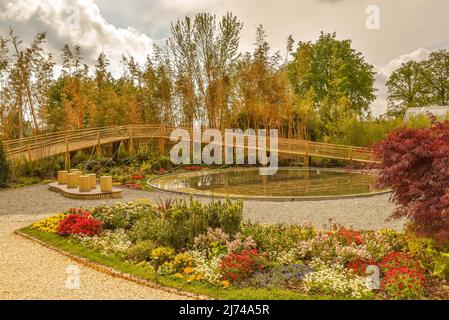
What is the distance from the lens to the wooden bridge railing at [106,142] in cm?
1678

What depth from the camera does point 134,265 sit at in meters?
5.96

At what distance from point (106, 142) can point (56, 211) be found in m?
9.70

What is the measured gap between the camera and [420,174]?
5508 millimetres

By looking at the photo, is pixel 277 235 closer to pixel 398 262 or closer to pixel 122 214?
pixel 398 262

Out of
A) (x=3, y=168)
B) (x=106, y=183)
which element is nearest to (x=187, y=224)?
(x=106, y=183)

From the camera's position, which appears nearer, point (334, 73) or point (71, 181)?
point (71, 181)

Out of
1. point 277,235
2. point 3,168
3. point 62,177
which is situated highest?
point 3,168

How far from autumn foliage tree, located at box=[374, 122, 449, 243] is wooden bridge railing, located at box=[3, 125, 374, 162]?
10.7m

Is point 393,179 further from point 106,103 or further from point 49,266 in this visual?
point 106,103

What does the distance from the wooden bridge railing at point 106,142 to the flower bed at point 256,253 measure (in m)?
9.60

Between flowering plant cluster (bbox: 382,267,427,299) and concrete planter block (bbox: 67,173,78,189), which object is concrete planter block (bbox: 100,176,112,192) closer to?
concrete planter block (bbox: 67,173,78,189)

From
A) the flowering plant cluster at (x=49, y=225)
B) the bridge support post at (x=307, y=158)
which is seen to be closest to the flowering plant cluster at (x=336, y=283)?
the flowering plant cluster at (x=49, y=225)

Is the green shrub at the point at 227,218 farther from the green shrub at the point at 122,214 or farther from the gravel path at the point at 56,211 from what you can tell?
the gravel path at the point at 56,211
